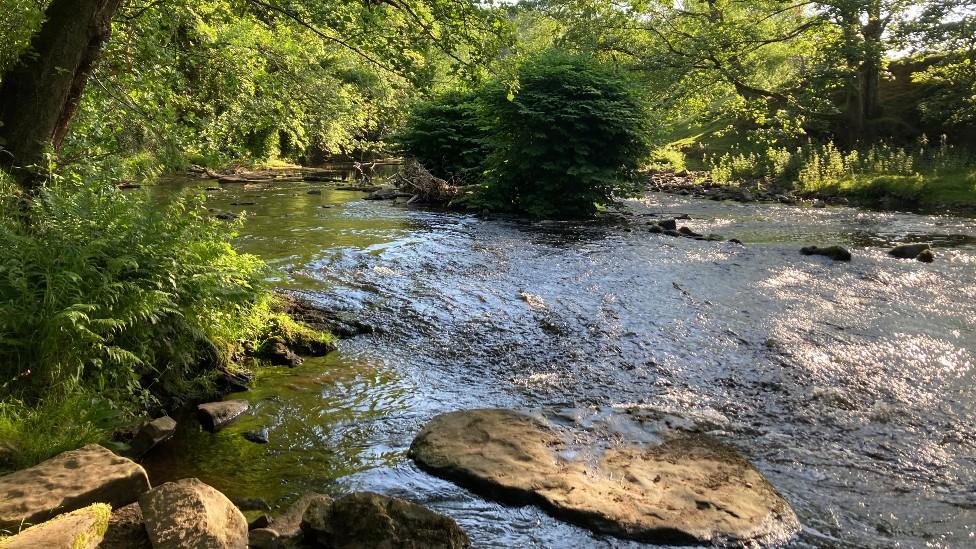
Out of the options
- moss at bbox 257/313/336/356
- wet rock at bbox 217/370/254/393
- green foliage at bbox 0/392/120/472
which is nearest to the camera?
green foliage at bbox 0/392/120/472

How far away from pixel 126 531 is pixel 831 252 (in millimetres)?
12052

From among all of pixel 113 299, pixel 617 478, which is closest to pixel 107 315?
pixel 113 299

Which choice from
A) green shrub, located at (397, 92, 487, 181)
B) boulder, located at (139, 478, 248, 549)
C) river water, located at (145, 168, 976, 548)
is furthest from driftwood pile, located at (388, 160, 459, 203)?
boulder, located at (139, 478, 248, 549)

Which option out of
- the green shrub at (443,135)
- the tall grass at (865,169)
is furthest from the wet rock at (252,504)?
the tall grass at (865,169)

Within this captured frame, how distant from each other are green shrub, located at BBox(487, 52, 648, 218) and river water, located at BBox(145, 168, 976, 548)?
12.4 ft

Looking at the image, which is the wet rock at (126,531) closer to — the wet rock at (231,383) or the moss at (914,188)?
the wet rock at (231,383)

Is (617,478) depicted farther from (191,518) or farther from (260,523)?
(191,518)

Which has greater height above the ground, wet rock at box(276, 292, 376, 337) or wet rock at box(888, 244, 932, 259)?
wet rock at box(888, 244, 932, 259)

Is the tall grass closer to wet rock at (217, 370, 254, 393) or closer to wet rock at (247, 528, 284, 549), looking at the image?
wet rock at (217, 370, 254, 393)

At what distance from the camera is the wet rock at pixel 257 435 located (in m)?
5.07

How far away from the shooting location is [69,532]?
3.06 meters

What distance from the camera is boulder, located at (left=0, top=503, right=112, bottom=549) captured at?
290 cm

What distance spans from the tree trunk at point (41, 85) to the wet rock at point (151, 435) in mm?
2875

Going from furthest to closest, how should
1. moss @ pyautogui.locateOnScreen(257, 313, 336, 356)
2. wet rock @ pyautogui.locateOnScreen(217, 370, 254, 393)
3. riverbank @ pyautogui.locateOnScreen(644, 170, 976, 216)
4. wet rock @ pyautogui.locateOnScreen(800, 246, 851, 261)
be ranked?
1. riverbank @ pyautogui.locateOnScreen(644, 170, 976, 216)
2. wet rock @ pyautogui.locateOnScreen(800, 246, 851, 261)
3. moss @ pyautogui.locateOnScreen(257, 313, 336, 356)
4. wet rock @ pyautogui.locateOnScreen(217, 370, 254, 393)
